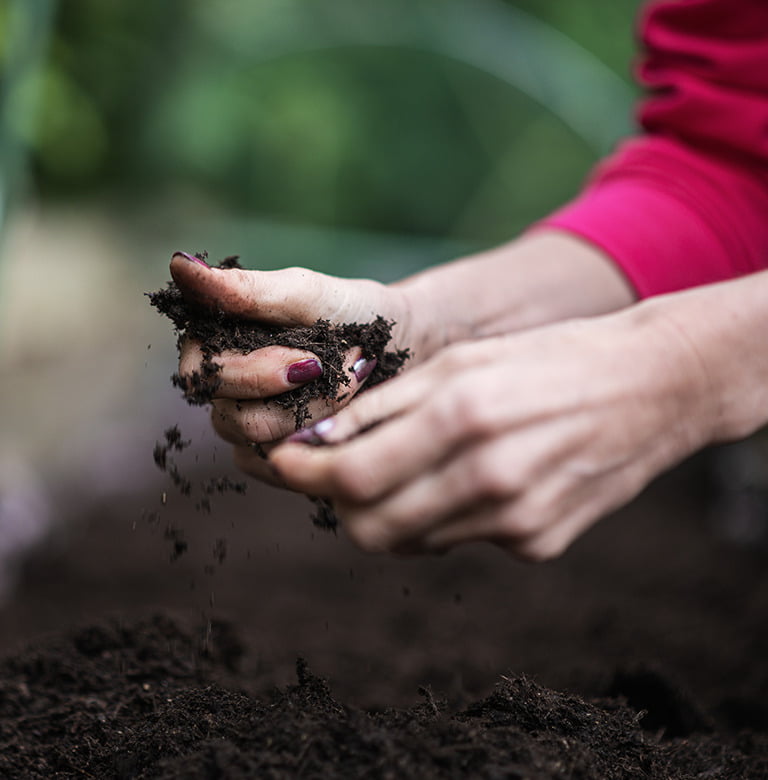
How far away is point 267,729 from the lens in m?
0.79

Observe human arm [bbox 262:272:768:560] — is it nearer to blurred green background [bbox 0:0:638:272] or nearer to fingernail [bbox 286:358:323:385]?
fingernail [bbox 286:358:323:385]

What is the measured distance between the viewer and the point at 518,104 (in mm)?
3883

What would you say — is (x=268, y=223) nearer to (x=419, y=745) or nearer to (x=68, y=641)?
(x=68, y=641)

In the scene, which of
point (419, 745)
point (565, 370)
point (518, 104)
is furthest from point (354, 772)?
point (518, 104)

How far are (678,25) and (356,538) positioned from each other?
124cm

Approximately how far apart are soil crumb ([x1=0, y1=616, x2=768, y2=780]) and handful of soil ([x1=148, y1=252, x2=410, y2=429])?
0.34 m

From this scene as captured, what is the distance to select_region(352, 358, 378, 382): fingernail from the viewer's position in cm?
98

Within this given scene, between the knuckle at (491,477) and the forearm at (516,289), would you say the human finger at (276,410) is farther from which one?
the knuckle at (491,477)

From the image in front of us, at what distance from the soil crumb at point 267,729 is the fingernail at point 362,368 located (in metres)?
0.36

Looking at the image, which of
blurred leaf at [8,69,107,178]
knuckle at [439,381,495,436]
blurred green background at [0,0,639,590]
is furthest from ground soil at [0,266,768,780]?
blurred leaf at [8,69,107,178]

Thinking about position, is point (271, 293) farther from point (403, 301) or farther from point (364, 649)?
point (364, 649)

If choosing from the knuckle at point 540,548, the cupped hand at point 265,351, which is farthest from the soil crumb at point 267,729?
the cupped hand at point 265,351

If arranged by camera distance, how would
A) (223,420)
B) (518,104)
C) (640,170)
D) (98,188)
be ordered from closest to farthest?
1. (223,420)
2. (640,170)
3. (98,188)
4. (518,104)

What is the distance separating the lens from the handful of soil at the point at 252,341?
944 mm
